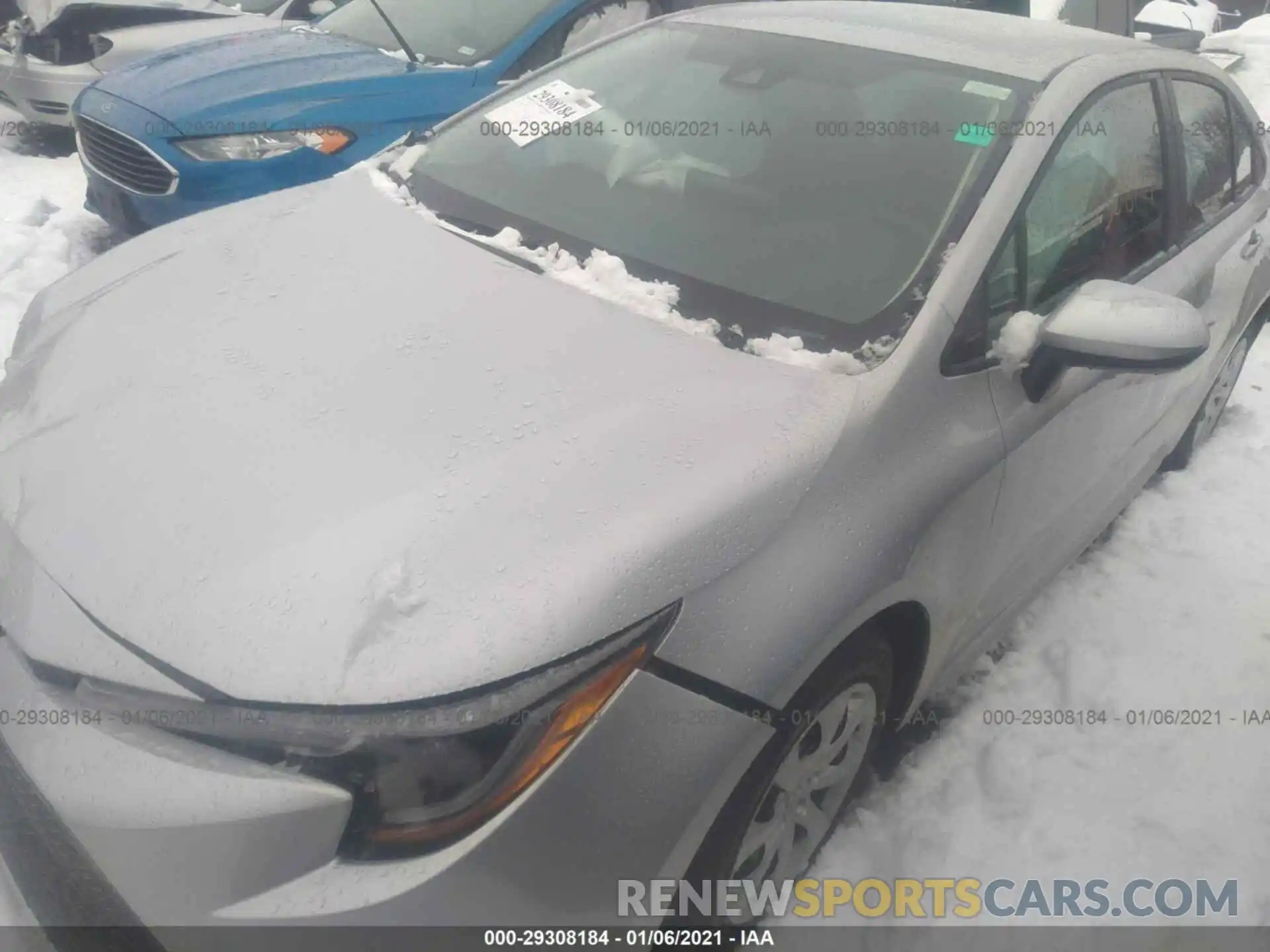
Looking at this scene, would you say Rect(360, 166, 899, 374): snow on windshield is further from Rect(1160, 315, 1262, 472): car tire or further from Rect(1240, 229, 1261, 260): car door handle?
Rect(1160, 315, 1262, 472): car tire

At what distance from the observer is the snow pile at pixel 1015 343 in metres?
1.86

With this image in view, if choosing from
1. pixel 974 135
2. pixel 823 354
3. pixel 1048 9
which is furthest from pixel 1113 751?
pixel 1048 9

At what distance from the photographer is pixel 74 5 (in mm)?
5348

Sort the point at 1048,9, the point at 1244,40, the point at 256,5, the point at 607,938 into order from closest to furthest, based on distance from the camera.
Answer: the point at 607,938
the point at 1048,9
the point at 256,5
the point at 1244,40

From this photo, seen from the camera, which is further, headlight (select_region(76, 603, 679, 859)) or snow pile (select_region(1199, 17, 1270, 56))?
snow pile (select_region(1199, 17, 1270, 56))

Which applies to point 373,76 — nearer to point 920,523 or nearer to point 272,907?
point 920,523

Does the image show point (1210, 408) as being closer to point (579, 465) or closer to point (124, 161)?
point (579, 465)

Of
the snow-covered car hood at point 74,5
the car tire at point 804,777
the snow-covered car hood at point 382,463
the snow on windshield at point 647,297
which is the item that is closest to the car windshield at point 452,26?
the snow-covered car hood at point 74,5

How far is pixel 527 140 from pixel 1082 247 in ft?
4.55

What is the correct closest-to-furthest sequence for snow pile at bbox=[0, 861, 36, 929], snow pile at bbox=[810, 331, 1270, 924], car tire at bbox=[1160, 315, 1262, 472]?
snow pile at bbox=[0, 861, 36, 929]
snow pile at bbox=[810, 331, 1270, 924]
car tire at bbox=[1160, 315, 1262, 472]

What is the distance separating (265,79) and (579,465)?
3.08 meters

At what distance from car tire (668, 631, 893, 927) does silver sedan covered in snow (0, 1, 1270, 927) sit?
0.6 inches

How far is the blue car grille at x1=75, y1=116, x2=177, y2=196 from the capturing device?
3.48m

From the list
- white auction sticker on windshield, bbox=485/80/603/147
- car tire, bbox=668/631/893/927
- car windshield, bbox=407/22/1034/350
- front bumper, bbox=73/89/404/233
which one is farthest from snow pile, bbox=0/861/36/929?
front bumper, bbox=73/89/404/233
